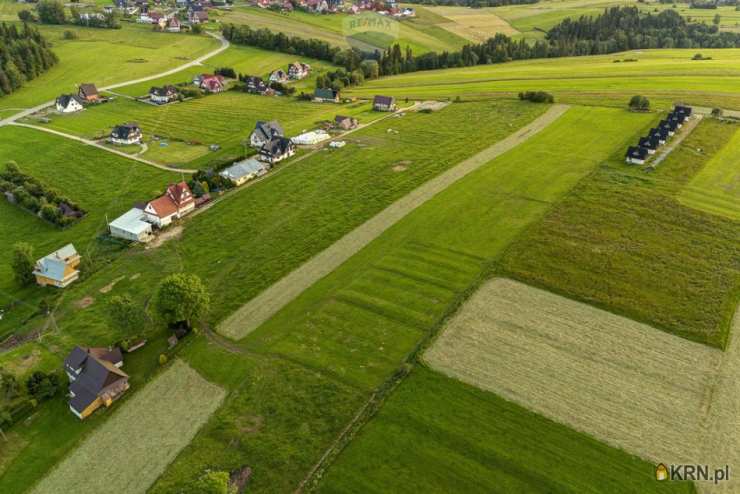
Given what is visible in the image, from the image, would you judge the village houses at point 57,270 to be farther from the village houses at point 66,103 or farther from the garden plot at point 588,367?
the village houses at point 66,103

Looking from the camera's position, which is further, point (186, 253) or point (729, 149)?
point (729, 149)

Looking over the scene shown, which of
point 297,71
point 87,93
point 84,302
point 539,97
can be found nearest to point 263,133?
point 84,302

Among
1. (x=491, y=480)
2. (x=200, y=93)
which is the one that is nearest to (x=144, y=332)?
(x=491, y=480)

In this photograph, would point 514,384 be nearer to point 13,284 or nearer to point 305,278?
point 305,278

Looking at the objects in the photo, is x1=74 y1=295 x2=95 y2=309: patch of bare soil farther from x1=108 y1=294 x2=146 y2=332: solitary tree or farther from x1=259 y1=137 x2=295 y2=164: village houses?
x1=259 y1=137 x2=295 y2=164: village houses

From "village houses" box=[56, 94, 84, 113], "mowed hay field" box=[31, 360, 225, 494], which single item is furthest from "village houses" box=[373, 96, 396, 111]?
"mowed hay field" box=[31, 360, 225, 494]

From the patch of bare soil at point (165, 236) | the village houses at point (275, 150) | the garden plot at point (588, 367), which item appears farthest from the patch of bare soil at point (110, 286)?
the garden plot at point (588, 367)
